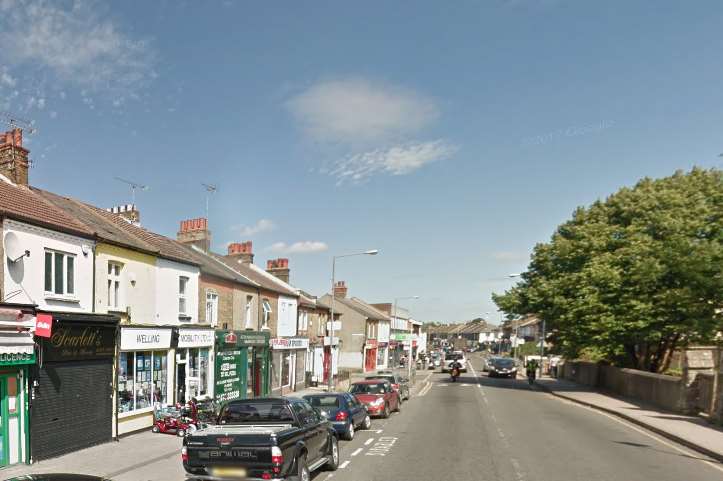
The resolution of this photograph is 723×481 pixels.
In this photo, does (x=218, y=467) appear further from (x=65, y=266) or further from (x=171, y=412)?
(x=171, y=412)

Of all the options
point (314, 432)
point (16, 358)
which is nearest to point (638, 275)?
point (314, 432)

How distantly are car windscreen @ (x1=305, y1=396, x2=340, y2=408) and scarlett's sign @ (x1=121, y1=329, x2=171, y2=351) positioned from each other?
5470 mm

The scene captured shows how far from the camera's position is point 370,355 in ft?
185

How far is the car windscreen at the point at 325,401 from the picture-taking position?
1549cm

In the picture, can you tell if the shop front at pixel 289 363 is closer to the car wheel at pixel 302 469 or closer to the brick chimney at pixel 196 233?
the brick chimney at pixel 196 233

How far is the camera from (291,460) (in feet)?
28.9

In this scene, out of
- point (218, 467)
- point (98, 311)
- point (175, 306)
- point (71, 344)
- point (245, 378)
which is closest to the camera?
point (218, 467)

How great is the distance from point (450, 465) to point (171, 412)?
9539 millimetres

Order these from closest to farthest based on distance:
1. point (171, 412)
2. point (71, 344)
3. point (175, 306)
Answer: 1. point (71, 344)
2. point (171, 412)
3. point (175, 306)

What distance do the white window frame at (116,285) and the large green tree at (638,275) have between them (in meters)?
21.5

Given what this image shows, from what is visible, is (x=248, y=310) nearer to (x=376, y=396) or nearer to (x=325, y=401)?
(x=376, y=396)

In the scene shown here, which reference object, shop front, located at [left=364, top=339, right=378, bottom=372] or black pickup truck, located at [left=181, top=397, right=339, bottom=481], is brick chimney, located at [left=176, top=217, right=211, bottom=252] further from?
shop front, located at [left=364, top=339, right=378, bottom=372]

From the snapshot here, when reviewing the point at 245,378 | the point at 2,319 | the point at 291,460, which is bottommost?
the point at 245,378

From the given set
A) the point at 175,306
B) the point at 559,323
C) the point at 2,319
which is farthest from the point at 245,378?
the point at 559,323
